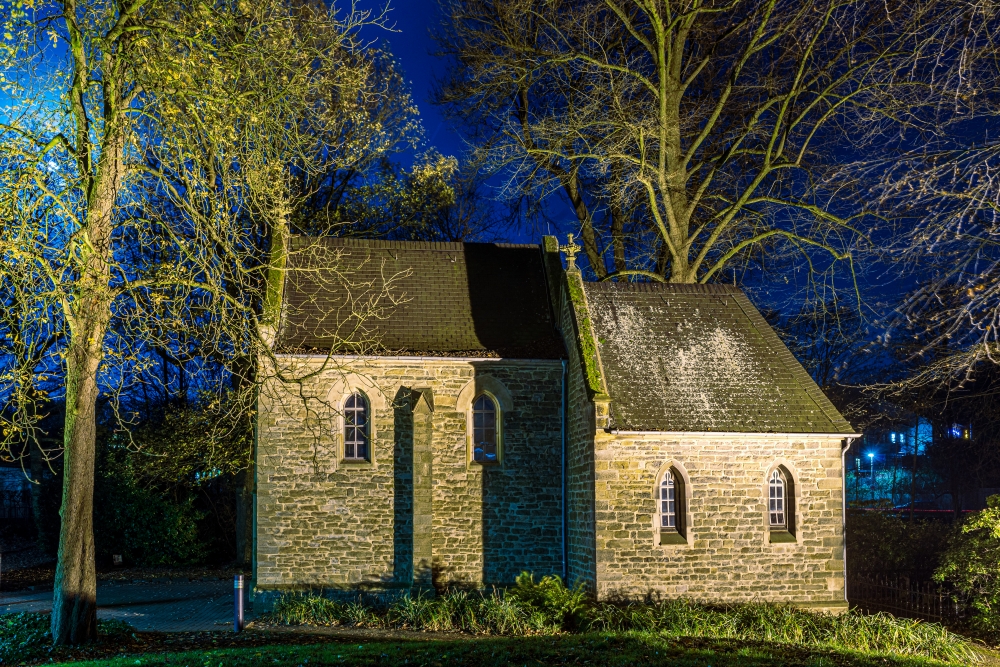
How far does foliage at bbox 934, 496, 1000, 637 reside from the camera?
718 inches

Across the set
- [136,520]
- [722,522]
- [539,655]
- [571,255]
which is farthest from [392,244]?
[136,520]

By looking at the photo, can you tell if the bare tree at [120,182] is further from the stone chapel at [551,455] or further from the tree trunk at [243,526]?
the tree trunk at [243,526]

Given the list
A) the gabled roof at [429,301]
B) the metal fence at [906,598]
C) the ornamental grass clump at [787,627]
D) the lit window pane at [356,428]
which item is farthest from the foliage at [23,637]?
the metal fence at [906,598]

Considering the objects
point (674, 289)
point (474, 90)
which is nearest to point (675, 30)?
point (474, 90)

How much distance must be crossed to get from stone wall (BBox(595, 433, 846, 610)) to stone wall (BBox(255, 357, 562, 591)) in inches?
95.4

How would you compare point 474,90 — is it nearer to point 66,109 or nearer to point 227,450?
point 227,450

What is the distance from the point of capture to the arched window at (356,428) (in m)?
20.5

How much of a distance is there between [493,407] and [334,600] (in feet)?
18.4

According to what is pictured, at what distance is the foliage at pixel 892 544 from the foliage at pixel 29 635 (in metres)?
18.3

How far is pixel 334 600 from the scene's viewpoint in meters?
19.4

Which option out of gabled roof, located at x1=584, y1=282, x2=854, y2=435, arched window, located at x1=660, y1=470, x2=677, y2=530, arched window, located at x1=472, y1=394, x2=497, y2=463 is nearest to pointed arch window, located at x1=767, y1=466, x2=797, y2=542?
gabled roof, located at x1=584, y1=282, x2=854, y2=435

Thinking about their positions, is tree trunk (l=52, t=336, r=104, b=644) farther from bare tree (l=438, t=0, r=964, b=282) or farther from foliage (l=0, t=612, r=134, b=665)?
bare tree (l=438, t=0, r=964, b=282)

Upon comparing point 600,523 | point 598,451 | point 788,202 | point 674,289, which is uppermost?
point 788,202

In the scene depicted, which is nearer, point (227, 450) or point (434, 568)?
point (434, 568)
